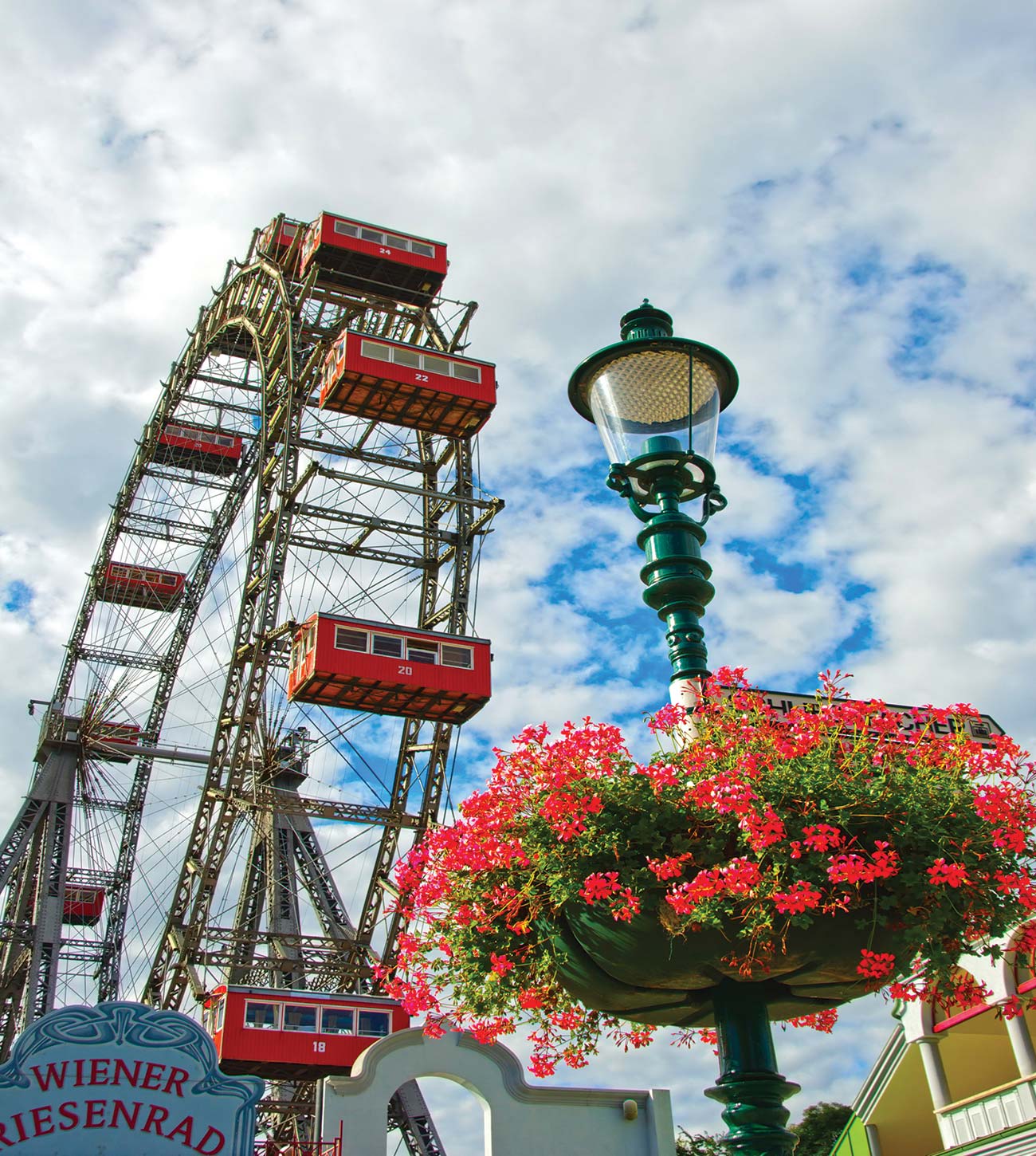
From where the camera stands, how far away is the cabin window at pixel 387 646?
24.8 m

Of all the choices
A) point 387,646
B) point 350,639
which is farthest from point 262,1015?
point 387,646

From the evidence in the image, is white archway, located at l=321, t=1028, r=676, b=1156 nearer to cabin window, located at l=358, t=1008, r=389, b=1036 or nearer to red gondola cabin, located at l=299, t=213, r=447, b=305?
cabin window, located at l=358, t=1008, r=389, b=1036

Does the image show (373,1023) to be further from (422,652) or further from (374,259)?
(374,259)

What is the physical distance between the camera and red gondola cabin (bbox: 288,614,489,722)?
24.4 m

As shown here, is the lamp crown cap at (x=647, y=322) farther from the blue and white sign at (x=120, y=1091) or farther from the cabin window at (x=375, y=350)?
the cabin window at (x=375, y=350)

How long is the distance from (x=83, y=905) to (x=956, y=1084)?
4196 centimetres

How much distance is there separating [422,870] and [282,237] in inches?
1246

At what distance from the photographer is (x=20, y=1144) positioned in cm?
805

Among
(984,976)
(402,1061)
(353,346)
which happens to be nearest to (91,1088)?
(402,1061)

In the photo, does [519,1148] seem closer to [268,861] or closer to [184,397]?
[268,861]

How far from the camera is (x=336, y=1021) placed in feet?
74.4

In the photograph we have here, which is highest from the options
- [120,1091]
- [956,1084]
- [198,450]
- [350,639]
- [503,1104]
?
[198,450]

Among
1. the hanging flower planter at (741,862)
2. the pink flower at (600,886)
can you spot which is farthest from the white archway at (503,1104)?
the pink flower at (600,886)

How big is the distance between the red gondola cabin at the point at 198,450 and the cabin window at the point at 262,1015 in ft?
78.0
